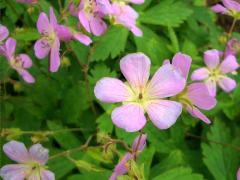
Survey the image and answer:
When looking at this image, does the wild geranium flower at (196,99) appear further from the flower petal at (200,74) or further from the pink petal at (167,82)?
the flower petal at (200,74)

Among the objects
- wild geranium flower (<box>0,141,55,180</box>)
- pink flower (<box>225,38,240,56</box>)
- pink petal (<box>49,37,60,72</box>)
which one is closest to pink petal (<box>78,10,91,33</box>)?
pink petal (<box>49,37,60,72</box>)

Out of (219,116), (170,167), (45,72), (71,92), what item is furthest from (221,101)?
(45,72)

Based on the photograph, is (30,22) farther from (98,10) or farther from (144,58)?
(144,58)

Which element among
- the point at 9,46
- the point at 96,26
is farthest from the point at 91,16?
the point at 9,46

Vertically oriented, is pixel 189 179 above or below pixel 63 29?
below

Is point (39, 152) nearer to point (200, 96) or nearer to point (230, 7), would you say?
point (200, 96)

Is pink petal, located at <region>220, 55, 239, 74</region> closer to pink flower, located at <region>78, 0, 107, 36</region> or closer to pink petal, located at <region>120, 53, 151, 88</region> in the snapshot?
pink flower, located at <region>78, 0, 107, 36</region>
